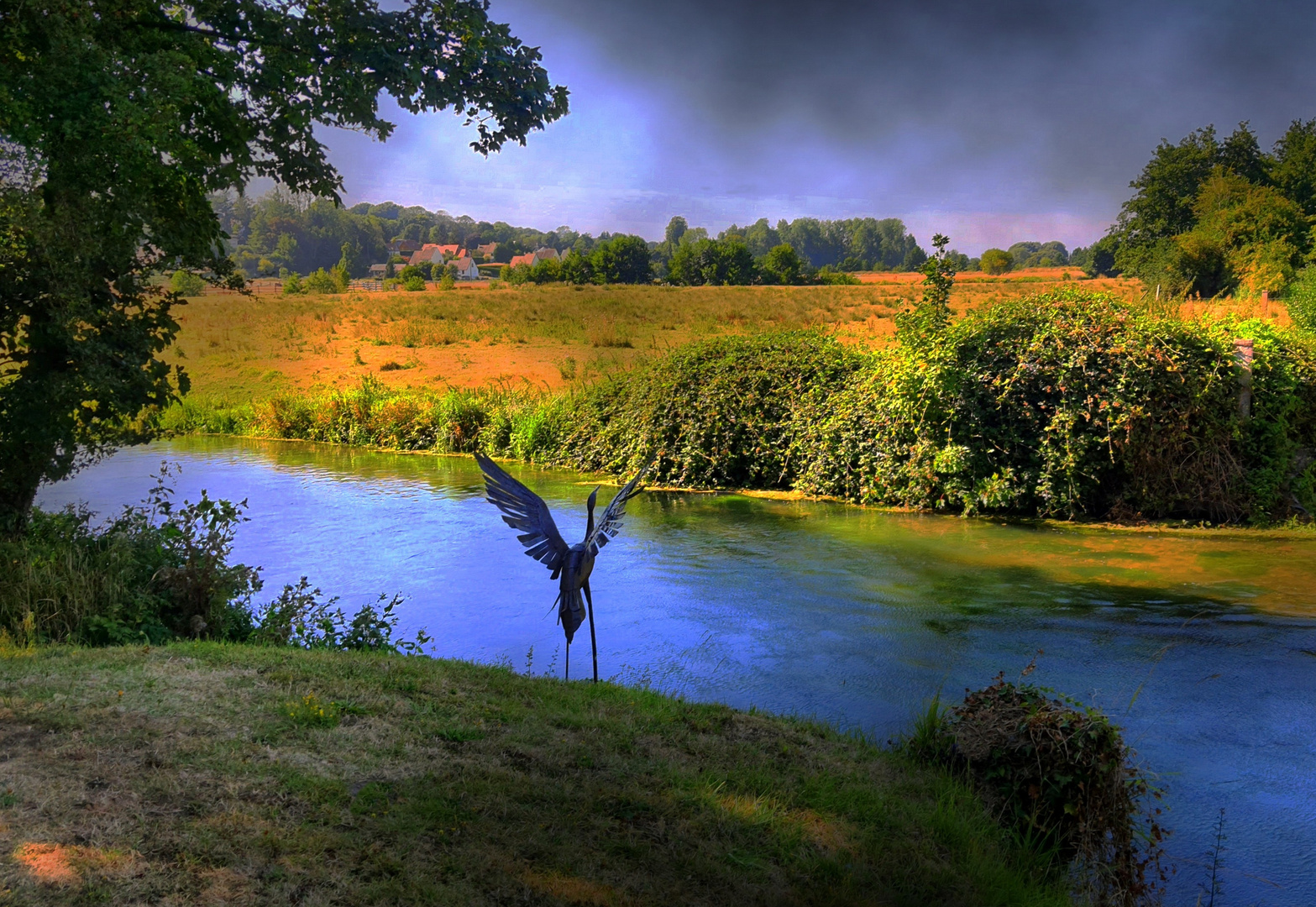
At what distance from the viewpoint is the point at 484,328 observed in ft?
100

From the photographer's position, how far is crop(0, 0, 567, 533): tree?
19.3 feet

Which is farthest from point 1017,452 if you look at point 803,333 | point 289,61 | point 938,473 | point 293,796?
point 293,796

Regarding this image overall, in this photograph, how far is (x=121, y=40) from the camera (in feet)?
21.6

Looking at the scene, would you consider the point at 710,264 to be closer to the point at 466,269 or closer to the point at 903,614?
the point at 466,269

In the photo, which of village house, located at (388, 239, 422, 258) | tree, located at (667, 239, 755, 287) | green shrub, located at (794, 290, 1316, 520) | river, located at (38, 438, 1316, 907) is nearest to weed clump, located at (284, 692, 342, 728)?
river, located at (38, 438, 1316, 907)

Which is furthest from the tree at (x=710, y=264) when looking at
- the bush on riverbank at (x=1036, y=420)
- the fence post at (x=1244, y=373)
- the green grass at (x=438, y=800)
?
the green grass at (x=438, y=800)

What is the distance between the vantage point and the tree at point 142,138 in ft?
19.3

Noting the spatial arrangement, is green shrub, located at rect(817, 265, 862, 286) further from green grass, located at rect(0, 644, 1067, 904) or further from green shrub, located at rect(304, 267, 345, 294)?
green grass, located at rect(0, 644, 1067, 904)

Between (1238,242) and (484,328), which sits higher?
(1238,242)

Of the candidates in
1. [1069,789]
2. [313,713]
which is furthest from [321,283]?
[1069,789]

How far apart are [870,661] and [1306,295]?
84.3 feet

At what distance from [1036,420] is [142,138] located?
31.6 ft

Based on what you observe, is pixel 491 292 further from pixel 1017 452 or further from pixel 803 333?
pixel 1017 452

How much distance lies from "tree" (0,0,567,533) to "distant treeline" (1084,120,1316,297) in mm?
29383
